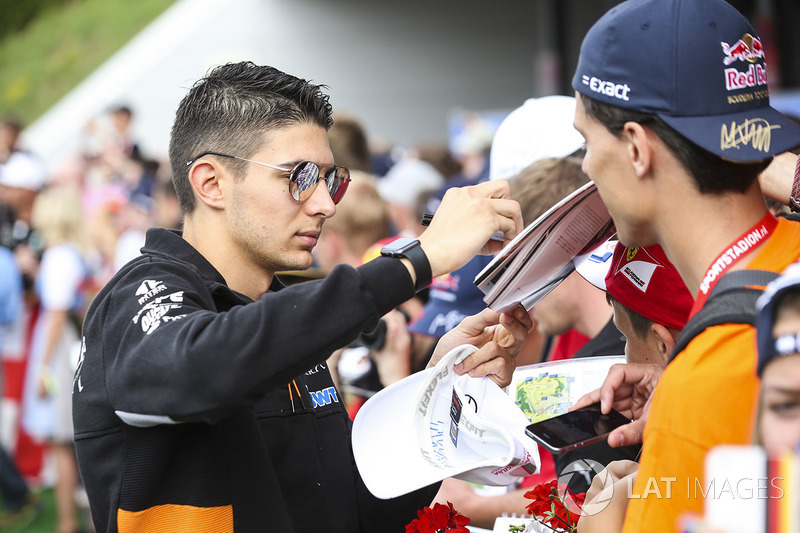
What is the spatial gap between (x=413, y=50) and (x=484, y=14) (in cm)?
163

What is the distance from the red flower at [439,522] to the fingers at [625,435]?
0.50 m

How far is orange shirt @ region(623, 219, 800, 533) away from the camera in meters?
1.41

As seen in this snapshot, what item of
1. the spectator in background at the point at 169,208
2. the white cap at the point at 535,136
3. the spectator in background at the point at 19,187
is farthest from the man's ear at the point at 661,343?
the spectator in background at the point at 19,187

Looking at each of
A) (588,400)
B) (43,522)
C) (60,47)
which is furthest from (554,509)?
(60,47)

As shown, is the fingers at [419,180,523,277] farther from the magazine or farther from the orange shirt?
the orange shirt

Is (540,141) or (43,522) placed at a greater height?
(540,141)

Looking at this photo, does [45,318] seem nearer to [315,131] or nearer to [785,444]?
[315,131]

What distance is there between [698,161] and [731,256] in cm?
19

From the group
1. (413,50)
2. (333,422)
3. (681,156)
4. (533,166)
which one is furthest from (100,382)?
(413,50)

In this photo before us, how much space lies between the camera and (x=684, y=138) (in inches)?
64.6

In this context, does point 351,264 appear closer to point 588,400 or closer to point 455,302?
point 455,302

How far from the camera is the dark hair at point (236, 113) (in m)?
2.35

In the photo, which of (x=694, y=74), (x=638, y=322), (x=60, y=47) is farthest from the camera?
(x=60, y=47)

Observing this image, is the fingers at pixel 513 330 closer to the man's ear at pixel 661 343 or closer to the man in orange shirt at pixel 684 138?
the man's ear at pixel 661 343
